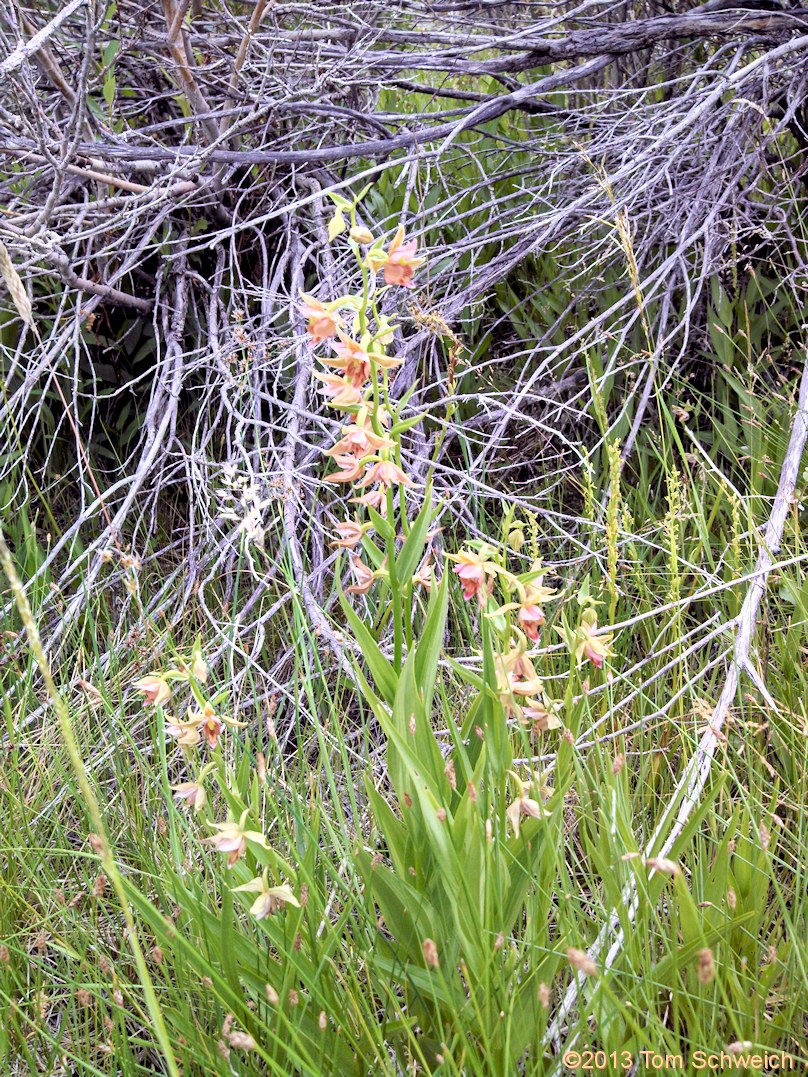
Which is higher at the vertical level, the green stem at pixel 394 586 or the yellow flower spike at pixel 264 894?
the green stem at pixel 394 586

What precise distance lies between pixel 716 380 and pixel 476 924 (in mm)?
2222

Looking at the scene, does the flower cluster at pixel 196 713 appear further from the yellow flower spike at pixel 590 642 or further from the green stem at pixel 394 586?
the yellow flower spike at pixel 590 642

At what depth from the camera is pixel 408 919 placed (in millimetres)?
1193

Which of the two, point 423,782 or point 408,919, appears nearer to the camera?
point 423,782

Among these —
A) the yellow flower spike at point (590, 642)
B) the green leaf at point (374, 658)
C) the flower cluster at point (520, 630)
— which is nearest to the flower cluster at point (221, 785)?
the green leaf at point (374, 658)

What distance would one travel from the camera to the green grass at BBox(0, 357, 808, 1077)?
1099mm

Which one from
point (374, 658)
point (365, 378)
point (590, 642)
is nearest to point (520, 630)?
point (590, 642)

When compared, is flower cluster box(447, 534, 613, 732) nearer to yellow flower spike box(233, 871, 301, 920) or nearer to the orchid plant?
the orchid plant

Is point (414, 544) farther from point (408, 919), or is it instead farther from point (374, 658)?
point (408, 919)

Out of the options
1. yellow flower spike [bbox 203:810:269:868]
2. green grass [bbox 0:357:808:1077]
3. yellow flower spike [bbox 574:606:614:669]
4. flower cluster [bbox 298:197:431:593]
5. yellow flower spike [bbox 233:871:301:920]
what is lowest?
green grass [bbox 0:357:808:1077]

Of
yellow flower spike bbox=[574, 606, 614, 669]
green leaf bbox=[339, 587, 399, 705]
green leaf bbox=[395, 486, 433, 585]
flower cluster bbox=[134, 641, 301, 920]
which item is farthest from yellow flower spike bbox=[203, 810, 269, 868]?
yellow flower spike bbox=[574, 606, 614, 669]

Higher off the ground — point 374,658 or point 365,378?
point 365,378

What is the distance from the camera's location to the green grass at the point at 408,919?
110cm

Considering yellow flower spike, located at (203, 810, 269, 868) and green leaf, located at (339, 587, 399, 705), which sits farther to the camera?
green leaf, located at (339, 587, 399, 705)
